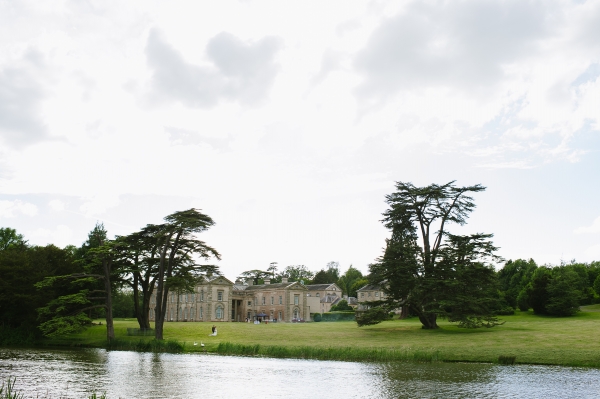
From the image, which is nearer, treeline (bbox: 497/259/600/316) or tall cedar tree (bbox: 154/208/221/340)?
tall cedar tree (bbox: 154/208/221/340)

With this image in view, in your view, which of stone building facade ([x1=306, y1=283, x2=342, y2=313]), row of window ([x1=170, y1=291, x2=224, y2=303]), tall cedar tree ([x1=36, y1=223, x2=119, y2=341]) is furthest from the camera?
stone building facade ([x1=306, y1=283, x2=342, y2=313])

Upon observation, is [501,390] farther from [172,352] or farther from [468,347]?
[172,352]

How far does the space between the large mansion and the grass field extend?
114 ft

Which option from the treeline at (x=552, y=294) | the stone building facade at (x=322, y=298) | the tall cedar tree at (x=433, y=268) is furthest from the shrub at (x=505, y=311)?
the stone building facade at (x=322, y=298)

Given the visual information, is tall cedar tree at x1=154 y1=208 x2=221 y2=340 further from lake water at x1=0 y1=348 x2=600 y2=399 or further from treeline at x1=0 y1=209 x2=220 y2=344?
lake water at x1=0 y1=348 x2=600 y2=399

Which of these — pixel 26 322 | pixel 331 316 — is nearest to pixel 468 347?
pixel 26 322

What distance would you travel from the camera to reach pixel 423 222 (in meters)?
45.3

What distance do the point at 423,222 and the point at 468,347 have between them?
16353 mm

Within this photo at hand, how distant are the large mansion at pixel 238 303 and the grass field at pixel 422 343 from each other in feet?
114

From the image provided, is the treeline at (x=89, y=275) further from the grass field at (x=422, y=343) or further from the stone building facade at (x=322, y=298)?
the stone building facade at (x=322, y=298)

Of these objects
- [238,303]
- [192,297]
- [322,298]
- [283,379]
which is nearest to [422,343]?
[283,379]

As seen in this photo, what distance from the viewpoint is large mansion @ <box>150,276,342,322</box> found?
79688 millimetres

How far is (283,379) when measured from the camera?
20.4 meters

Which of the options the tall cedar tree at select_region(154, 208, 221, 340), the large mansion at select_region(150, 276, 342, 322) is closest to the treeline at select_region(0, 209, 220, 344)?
the tall cedar tree at select_region(154, 208, 221, 340)
